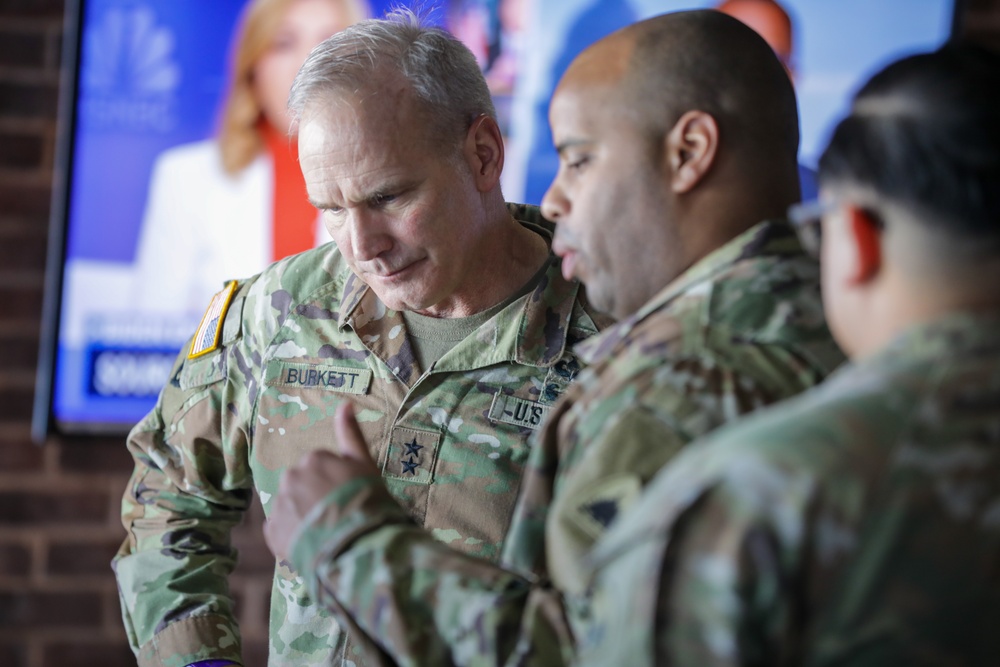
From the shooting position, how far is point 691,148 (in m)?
0.99

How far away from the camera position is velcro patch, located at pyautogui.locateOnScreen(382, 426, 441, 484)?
142 cm

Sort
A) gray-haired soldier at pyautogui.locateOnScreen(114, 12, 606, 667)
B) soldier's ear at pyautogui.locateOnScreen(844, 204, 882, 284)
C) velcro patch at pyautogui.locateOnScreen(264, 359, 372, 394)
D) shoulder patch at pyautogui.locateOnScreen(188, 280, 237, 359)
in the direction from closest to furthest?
soldier's ear at pyautogui.locateOnScreen(844, 204, 882, 284) < gray-haired soldier at pyautogui.locateOnScreen(114, 12, 606, 667) < velcro patch at pyautogui.locateOnScreen(264, 359, 372, 394) < shoulder patch at pyautogui.locateOnScreen(188, 280, 237, 359)

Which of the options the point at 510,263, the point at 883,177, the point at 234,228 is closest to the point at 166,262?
the point at 234,228

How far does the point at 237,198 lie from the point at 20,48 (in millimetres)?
606

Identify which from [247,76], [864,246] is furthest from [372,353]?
[247,76]

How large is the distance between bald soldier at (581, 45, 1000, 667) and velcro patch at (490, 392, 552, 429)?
712 mm

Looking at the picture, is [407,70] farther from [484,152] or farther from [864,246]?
[864,246]

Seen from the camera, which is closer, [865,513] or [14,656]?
[865,513]

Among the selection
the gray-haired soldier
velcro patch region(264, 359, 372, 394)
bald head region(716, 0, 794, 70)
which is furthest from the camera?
bald head region(716, 0, 794, 70)

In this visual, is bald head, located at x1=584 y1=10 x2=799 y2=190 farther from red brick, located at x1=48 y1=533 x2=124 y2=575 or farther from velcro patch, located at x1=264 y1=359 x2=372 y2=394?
red brick, located at x1=48 y1=533 x2=124 y2=575

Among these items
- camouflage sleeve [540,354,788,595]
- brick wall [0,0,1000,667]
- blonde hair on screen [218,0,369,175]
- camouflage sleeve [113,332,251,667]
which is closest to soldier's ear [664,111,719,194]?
camouflage sleeve [540,354,788,595]

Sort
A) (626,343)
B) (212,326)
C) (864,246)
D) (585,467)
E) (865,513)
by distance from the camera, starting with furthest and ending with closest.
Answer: (212,326), (626,343), (585,467), (864,246), (865,513)

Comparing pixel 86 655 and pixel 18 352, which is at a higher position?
pixel 18 352

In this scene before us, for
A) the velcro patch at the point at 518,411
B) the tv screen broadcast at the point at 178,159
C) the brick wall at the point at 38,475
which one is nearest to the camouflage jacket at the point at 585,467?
the velcro patch at the point at 518,411
